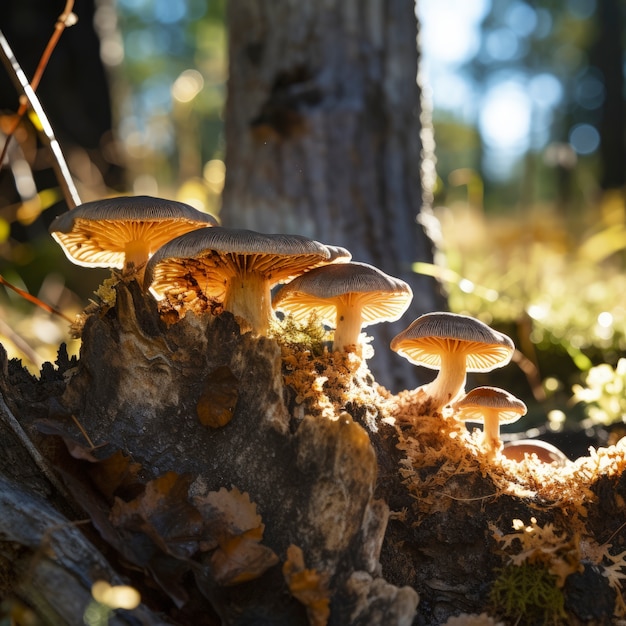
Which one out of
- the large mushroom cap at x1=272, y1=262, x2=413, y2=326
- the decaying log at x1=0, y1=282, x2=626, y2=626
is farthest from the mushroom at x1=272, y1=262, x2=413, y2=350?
the decaying log at x1=0, y1=282, x2=626, y2=626

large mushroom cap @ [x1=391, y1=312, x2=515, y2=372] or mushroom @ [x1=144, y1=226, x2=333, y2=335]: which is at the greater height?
mushroom @ [x1=144, y1=226, x2=333, y2=335]

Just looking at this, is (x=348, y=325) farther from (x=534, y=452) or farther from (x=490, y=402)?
(x=534, y=452)

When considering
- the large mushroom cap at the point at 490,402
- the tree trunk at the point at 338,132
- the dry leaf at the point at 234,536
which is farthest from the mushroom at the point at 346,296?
the tree trunk at the point at 338,132

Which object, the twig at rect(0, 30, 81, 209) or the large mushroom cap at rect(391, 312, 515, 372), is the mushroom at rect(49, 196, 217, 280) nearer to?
the twig at rect(0, 30, 81, 209)

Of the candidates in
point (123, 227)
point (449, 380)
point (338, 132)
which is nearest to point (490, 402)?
point (449, 380)

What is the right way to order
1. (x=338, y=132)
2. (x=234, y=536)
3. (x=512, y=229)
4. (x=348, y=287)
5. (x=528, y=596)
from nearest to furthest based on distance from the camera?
(x=234, y=536), (x=528, y=596), (x=348, y=287), (x=338, y=132), (x=512, y=229)

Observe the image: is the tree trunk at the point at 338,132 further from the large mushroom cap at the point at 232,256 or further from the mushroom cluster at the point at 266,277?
the large mushroom cap at the point at 232,256

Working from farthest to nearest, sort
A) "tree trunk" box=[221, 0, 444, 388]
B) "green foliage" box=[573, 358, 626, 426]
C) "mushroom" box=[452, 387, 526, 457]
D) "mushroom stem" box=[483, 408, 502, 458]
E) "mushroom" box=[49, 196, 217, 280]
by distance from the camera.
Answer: "tree trunk" box=[221, 0, 444, 388], "green foliage" box=[573, 358, 626, 426], "mushroom stem" box=[483, 408, 502, 458], "mushroom" box=[452, 387, 526, 457], "mushroom" box=[49, 196, 217, 280]

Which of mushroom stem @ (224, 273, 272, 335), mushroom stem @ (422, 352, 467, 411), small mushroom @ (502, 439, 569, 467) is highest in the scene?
mushroom stem @ (224, 273, 272, 335)
